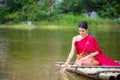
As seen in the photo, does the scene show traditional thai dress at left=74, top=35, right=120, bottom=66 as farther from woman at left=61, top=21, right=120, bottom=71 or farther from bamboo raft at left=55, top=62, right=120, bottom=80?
bamboo raft at left=55, top=62, right=120, bottom=80

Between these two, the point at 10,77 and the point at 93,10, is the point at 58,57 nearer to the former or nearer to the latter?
the point at 10,77

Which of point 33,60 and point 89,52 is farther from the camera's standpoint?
point 33,60

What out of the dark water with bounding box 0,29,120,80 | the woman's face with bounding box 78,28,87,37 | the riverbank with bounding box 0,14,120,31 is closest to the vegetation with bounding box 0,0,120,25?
the riverbank with bounding box 0,14,120,31

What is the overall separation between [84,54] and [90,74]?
2.05 feet

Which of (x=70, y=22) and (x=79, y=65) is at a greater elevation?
(x=79, y=65)

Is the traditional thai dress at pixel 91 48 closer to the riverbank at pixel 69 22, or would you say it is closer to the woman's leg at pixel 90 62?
the woman's leg at pixel 90 62

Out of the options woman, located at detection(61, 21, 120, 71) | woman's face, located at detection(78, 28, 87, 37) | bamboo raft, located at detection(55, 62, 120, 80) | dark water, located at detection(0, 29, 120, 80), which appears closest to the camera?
bamboo raft, located at detection(55, 62, 120, 80)

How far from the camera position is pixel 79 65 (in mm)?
7938

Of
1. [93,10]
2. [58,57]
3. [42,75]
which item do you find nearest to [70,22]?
[93,10]

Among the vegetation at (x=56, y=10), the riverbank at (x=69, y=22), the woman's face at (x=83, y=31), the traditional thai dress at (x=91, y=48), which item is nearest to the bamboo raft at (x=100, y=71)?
the traditional thai dress at (x=91, y=48)

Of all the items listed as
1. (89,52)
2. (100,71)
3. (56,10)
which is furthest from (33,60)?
(56,10)

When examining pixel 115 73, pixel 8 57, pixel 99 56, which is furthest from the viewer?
pixel 8 57

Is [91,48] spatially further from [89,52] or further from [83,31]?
[83,31]

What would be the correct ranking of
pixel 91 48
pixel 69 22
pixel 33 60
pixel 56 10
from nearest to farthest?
pixel 91 48, pixel 33 60, pixel 69 22, pixel 56 10
